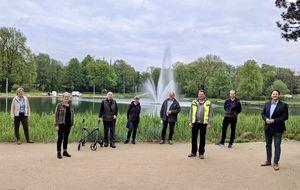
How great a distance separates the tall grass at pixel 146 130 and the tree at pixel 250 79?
46558 millimetres

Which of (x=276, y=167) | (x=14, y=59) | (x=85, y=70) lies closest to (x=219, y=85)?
(x=85, y=70)

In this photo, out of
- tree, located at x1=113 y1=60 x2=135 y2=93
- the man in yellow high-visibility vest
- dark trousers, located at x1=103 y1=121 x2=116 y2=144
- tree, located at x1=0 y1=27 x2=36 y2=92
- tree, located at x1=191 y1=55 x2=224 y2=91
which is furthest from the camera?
tree, located at x1=113 y1=60 x2=135 y2=93

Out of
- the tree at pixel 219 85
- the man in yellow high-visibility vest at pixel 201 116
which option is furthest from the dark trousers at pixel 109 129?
the tree at pixel 219 85

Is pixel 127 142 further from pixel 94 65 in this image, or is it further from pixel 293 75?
pixel 293 75

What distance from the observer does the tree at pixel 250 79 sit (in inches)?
2391

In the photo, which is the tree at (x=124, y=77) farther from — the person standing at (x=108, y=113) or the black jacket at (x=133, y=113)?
the person standing at (x=108, y=113)

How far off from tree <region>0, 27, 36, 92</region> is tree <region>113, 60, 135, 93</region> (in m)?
26.2

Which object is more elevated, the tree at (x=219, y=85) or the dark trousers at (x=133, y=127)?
the tree at (x=219, y=85)

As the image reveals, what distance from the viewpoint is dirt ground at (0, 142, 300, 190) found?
262 inches

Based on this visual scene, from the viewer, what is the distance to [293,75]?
9094 centimetres

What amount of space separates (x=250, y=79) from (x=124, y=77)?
1412 inches

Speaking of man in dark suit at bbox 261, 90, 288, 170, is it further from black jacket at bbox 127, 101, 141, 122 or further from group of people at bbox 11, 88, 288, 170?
black jacket at bbox 127, 101, 141, 122

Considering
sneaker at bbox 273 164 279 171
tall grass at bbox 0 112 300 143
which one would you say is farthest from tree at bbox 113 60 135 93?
sneaker at bbox 273 164 279 171

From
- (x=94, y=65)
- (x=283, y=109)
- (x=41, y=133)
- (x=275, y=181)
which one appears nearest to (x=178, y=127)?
(x=41, y=133)
